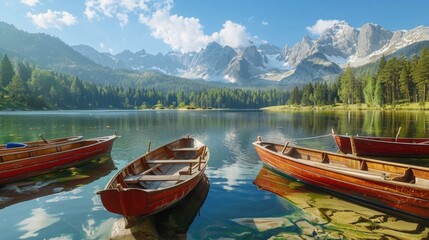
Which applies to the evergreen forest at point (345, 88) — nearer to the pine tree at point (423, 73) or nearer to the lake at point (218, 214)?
the pine tree at point (423, 73)

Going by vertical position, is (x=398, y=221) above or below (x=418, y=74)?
below

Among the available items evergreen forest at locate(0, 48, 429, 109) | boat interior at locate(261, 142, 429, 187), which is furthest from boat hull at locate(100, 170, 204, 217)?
evergreen forest at locate(0, 48, 429, 109)

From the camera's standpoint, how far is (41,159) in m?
20.9

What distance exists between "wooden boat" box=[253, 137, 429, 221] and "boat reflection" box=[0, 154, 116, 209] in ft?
46.9

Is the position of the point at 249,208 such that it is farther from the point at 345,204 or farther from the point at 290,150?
the point at 290,150

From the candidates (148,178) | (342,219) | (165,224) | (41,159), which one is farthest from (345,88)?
(165,224)

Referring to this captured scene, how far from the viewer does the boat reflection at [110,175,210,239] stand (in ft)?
36.3

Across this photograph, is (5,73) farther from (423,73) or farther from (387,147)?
(423,73)

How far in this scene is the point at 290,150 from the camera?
914 inches

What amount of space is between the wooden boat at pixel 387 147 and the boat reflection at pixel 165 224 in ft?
65.7

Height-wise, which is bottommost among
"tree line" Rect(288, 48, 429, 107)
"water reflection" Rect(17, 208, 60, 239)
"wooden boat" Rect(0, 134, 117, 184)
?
"water reflection" Rect(17, 208, 60, 239)

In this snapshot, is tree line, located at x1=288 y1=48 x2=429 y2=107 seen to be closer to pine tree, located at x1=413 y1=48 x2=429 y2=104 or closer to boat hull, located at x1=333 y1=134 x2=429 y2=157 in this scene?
pine tree, located at x1=413 y1=48 x2=429 y2=104

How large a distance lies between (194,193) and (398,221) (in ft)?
34.7

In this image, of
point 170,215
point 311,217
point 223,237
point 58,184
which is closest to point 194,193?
point 170,215
